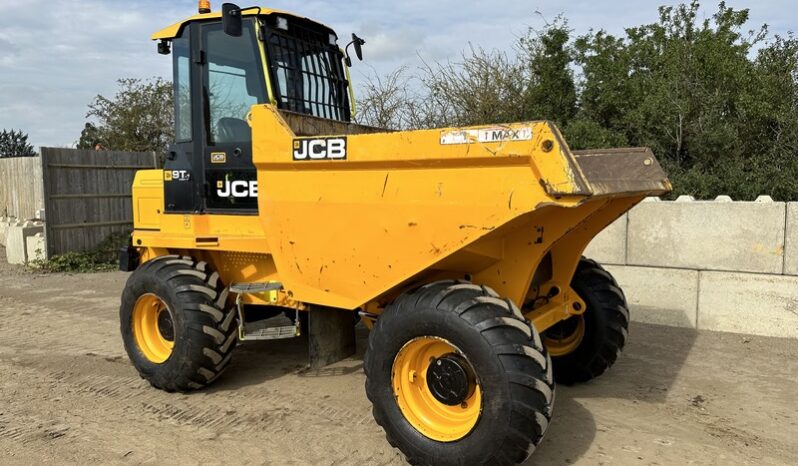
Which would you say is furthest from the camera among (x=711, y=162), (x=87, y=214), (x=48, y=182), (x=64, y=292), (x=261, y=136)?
(x=87, y=214)

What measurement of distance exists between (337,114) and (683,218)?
3.94 meters

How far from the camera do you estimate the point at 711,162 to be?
32.1ft

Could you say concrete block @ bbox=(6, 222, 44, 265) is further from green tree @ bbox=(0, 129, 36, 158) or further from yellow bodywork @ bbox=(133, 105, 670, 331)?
green tree @ bbox=(0, 129, 36, 158)

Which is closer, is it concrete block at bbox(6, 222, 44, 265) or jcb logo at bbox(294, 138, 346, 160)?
jcb logo at bbox(294, 138, 346, 160)

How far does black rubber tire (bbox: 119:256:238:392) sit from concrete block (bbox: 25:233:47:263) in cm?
766

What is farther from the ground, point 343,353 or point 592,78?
point 592,78

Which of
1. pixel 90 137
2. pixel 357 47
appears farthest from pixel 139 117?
pixel 357 47

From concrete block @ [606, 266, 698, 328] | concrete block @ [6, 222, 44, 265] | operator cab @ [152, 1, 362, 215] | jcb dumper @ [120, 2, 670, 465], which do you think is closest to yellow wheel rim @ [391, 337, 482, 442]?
jcb dumper @ [120, 2, 670, 465]

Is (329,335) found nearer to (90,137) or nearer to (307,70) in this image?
(307,70)

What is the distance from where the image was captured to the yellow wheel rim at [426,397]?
11.1 feet

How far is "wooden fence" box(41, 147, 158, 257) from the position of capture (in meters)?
11.3

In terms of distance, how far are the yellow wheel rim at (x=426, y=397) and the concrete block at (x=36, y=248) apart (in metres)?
9.89

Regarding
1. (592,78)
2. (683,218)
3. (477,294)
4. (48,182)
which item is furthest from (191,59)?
(592,78)

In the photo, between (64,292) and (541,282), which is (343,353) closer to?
(541,282)
